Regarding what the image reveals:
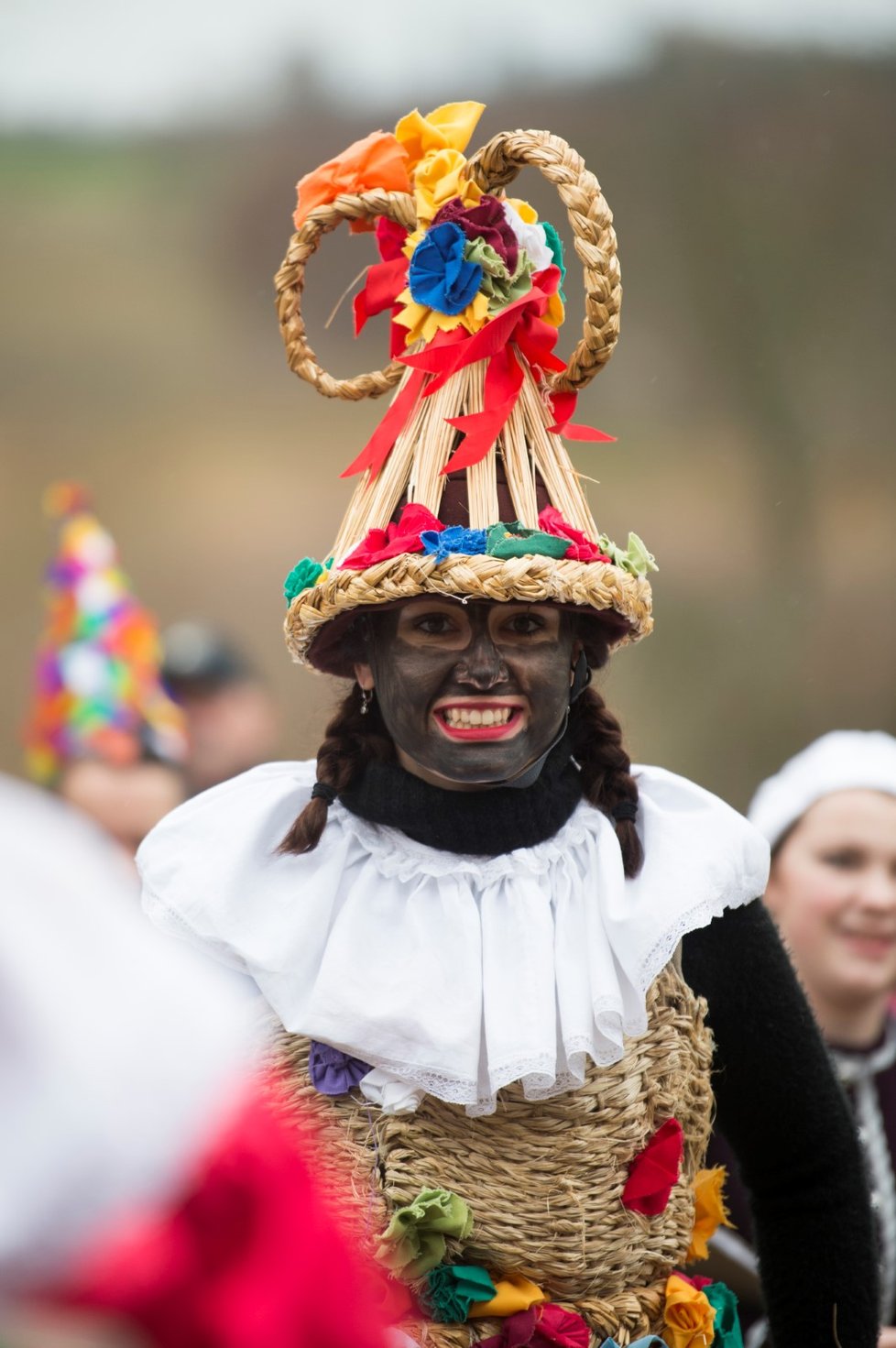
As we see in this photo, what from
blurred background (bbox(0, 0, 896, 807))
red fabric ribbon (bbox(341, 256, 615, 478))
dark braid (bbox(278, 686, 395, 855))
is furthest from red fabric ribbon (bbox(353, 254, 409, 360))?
blurred background (bbox(0, 0, 896, 807))

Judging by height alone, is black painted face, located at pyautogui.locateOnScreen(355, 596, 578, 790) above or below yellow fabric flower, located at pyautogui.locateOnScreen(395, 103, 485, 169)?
below

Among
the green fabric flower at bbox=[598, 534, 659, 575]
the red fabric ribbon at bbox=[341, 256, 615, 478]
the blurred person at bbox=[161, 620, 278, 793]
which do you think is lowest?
the blurred person at bbox=[161, 620, 278, 793]

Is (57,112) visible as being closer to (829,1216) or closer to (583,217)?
(583,217)

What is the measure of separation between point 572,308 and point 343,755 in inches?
179

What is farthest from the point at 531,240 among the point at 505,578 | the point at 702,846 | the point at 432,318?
the point at 702,846

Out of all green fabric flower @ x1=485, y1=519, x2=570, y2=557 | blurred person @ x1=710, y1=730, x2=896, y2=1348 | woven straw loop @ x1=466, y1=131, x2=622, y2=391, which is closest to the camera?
green fabric flower @ x1=485, y1=519, x2=570, y2=557

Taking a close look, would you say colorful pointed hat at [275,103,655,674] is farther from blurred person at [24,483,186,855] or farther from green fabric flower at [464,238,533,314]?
blurred person at [24,483,186,855]

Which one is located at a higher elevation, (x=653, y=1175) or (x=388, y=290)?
(x=388, y=290)

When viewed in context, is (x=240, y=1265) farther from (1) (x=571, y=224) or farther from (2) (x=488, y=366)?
(1) (x=571, y=224)

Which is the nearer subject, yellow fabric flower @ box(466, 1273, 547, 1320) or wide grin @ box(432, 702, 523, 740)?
yellow fabric flower @ box(466, 1273, 547, 1320)

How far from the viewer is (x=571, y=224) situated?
2.48 metres

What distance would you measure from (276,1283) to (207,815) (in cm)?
177

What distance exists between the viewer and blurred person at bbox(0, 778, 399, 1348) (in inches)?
29.9

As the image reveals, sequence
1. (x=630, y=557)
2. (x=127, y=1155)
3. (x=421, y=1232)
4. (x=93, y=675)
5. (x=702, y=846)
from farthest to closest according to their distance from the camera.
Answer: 1. (x=93, y=675)
2. (x=630, y=557)
3. (x=702, y=846)
4. (x=421, y=1232)
5. (x=127, y=1155)
